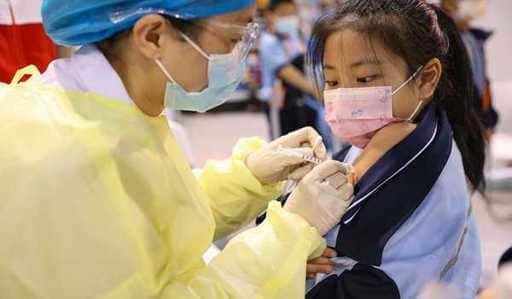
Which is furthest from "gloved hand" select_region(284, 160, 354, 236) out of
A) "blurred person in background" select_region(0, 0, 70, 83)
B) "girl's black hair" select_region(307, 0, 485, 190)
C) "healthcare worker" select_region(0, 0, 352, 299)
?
"blurred person in background" select_region(0, 0, 70, 83)

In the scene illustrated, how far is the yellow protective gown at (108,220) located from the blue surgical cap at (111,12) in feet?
0.31

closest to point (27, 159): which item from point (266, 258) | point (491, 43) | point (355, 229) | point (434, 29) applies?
point (266, 258)

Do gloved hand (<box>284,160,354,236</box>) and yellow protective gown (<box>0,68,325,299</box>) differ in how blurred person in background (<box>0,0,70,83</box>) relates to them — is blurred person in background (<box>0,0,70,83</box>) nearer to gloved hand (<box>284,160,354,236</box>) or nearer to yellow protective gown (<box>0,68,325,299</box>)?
yellow protective gown (<box>0,68,325,299</box>)

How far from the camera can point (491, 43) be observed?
5648 millimetres

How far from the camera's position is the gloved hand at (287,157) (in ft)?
4.14

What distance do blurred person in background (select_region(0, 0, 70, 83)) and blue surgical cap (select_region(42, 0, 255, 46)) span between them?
23.6 inches

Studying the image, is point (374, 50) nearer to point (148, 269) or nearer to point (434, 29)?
point (434, 29)

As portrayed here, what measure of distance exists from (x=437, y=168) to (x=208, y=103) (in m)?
0.37

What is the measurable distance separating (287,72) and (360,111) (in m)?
2.93

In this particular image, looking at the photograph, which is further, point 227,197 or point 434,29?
point 227,197

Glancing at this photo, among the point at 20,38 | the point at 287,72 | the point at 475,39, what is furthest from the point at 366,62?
the point at 287,72

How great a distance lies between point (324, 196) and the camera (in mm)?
1083

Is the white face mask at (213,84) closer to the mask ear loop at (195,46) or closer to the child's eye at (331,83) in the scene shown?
the mask ear loop at (195,46)

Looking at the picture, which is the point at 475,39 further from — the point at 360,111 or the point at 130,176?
the point at 130,176
